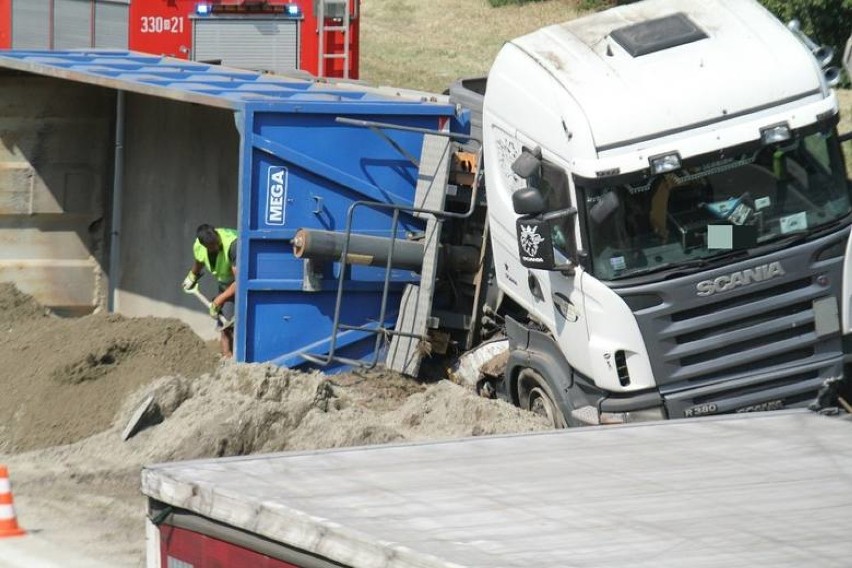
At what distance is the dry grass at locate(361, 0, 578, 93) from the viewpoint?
3388 cm

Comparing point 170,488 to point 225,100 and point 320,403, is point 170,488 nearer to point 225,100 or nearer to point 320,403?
point 320,403

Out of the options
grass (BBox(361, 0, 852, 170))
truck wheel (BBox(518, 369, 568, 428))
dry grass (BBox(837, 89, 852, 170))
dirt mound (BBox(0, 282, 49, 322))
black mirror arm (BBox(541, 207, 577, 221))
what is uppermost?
grass (BBox(361, 0, 852, 170))

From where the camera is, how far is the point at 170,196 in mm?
14633

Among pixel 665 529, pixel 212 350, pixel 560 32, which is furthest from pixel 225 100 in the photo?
pixel 665 529

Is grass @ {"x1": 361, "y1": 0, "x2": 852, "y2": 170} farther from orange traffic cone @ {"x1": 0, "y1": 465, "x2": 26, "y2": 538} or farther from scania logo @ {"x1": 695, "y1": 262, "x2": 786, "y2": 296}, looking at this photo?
orange traffic cone @ {"x1": 0, "y1": 465, "x2": 26, "y2": 538}

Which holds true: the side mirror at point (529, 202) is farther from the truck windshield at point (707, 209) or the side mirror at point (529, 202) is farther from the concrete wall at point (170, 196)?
the concrete wall at point (170, 196)

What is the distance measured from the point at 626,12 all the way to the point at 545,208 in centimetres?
163

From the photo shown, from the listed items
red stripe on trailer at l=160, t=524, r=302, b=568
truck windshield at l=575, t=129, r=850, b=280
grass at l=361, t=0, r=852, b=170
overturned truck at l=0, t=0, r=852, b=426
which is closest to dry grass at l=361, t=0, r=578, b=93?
grass at l=361, t=0, r=852, b=170

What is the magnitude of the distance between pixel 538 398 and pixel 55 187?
22.4ft

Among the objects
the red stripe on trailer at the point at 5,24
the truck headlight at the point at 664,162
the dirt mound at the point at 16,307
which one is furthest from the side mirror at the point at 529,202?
the red stripe on trailer at the point at 5,24

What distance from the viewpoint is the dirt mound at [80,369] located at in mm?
10758

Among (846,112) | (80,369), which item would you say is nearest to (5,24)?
(80,369)

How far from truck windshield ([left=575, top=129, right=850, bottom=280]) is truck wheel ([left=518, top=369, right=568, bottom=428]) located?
1.27 meters

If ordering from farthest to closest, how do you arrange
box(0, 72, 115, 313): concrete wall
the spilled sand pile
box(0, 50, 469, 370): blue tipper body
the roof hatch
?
box(0, 72, 115, 313): concrete wall → box(0, 50, 469, 370): blue tipper body → the spilled sand pile → the roof hatch
